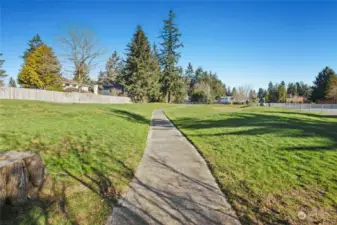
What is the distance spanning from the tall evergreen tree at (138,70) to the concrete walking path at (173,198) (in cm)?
3587

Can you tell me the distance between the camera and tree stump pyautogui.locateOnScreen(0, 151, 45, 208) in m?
2.35

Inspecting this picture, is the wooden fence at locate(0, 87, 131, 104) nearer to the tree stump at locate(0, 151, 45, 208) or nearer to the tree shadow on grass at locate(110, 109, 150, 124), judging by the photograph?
the tree shadow on grass at locate(110, 109, 150, 124)

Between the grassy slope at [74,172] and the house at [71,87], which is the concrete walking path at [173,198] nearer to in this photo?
the grassy slope at [74,172]

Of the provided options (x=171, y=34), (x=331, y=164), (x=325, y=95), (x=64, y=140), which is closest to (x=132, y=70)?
(x=171, y=34)

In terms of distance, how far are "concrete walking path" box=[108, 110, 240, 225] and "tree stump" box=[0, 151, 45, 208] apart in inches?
51.3

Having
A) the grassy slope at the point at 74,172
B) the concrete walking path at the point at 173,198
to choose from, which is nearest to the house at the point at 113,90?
the grassy slope at the point at 74,172

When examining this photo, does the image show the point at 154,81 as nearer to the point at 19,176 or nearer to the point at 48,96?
the point at 48,96

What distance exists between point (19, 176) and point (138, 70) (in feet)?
126

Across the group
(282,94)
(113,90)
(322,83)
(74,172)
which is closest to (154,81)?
(113,90)

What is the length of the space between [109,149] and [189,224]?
379cm

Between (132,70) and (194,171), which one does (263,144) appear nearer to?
(194,171)

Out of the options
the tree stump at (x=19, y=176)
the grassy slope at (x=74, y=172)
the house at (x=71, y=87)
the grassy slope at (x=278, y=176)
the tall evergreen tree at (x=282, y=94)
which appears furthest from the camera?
the tall evergreen tree at (x=282, y=94)

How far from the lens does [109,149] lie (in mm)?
5594

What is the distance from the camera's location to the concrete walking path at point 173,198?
2531 mm
